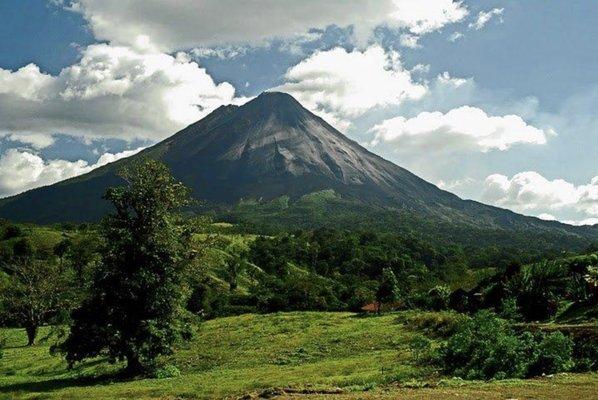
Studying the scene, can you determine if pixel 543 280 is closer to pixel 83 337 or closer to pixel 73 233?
pixel 83 337

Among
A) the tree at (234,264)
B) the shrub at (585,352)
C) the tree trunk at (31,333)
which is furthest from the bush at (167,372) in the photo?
the tree at (234,264)

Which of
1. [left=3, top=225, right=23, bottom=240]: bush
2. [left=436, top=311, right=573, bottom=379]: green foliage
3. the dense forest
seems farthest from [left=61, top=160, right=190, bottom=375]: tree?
[left=3, top=225, right=23, bottom=240]: bush

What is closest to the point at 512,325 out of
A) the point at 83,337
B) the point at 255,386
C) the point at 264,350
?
the point at 255,386

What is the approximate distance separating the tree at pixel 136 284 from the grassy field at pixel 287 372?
6.32 feet

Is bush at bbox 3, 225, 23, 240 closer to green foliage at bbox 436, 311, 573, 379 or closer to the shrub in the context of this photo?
Result: green foliage at bbox 436, 311, 573, 379

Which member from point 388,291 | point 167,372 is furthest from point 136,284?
point 388,291

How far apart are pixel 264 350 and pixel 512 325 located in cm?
1730

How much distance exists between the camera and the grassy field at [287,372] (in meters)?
17.6

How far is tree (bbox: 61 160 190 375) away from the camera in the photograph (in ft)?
98.6

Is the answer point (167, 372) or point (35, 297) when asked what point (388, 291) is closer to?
point (167, 372)

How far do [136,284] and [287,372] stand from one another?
9.74m

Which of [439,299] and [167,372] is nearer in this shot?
[167,372]

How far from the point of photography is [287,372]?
26203 millimetres

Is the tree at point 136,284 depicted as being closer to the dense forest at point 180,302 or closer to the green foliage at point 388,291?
the dense forest at point 180,302
